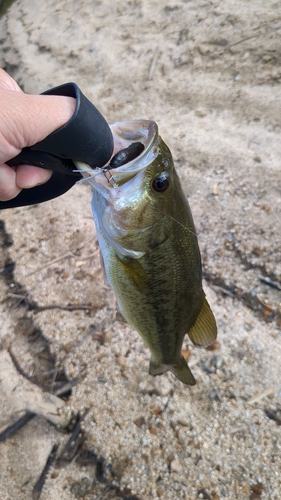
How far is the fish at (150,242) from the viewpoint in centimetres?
158

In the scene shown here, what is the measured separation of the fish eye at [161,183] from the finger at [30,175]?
22.4 inches

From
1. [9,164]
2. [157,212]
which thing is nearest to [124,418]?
[157,212]

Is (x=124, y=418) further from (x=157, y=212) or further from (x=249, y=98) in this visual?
(x=249, y=98)

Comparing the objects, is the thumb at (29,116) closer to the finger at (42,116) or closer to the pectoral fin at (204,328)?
the finger at (42,116)

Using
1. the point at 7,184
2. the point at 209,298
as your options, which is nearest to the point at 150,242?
the point at 7,184

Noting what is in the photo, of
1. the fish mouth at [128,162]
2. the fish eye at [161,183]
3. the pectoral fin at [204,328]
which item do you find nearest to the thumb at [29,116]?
the fish mouth at [128,162]

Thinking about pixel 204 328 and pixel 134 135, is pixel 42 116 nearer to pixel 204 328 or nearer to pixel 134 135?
pixel 134 135

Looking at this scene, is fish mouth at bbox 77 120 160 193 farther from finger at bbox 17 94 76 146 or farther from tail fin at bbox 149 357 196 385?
tail fin at bbox 149 357 196 385

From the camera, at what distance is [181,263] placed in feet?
5.85

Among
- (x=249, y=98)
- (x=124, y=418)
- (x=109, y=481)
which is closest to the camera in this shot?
(x=109, y=481)

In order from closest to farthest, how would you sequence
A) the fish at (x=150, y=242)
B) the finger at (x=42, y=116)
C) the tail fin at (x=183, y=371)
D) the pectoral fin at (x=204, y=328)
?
the finger at (x=42, y=116) < the fish at (x=150, y=242) < the pectoral fin at (x=204, y=328) < the tail fin at (x=183, y=371)

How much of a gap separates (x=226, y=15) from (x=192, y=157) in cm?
204

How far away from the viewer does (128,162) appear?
1.53m

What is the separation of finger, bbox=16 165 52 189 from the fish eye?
1.86 ft
